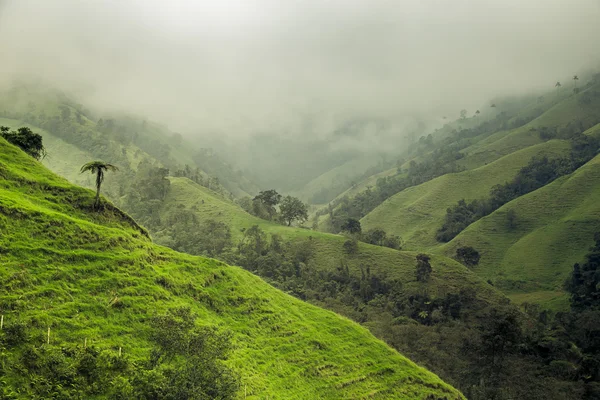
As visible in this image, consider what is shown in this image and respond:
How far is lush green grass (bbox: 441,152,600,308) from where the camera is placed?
136m

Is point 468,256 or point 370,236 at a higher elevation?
point 370,236

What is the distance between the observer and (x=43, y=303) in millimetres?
35312

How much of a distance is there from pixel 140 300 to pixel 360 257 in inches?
3591

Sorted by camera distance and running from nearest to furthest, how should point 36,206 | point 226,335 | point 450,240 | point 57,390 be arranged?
point 57,390 → point 226,335 → point 36,206 → point 450,240

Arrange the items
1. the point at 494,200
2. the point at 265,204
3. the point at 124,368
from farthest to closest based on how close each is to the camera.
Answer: the point at 494,200
the point at 265,204
the point at 124,368

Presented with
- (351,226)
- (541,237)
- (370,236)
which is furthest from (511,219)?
(351,226)

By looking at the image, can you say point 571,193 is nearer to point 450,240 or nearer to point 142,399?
point 450,240

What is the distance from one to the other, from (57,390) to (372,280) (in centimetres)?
9688

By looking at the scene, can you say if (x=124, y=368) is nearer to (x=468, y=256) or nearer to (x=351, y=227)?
(x=351, y=227)

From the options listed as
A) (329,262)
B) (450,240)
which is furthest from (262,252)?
(450,240)

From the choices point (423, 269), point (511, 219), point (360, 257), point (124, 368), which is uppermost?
point (511, 219)

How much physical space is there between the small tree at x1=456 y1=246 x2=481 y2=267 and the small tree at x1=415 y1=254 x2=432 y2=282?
89.4 ft

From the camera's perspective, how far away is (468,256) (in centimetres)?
14225

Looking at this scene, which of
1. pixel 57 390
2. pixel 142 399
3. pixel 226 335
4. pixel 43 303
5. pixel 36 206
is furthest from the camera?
pixel 36 206
